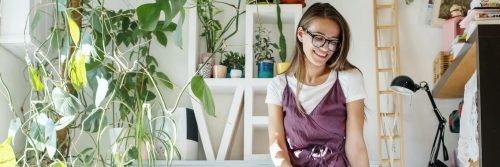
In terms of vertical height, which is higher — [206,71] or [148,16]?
[148,16]

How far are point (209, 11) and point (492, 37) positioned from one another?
148 cm

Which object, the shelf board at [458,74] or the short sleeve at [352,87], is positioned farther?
the shelf board at [458,74]

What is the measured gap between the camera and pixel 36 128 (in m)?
1.77

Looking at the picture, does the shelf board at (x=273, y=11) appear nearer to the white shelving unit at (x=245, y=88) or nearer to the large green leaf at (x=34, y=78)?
the white shelving unit at (x=245, y=88)

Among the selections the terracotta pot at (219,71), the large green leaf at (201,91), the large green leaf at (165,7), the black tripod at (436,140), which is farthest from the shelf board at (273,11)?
the large green leaf at (165,7)

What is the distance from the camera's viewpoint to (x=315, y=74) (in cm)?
195

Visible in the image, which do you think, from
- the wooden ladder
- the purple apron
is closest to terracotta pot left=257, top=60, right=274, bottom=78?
the wooden ladder

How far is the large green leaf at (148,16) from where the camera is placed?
A: 142 cm

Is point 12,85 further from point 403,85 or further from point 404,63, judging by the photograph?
point 404,63

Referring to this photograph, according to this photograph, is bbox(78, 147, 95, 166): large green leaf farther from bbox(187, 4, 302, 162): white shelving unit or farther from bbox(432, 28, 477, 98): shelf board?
bbox(432, 28, 477, 98): shelf board

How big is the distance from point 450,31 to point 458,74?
36cm

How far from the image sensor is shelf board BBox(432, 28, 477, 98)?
2186mm

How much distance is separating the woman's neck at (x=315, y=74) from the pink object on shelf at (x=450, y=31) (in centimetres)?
101

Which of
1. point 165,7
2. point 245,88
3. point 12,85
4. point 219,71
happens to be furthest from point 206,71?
point 165,7
